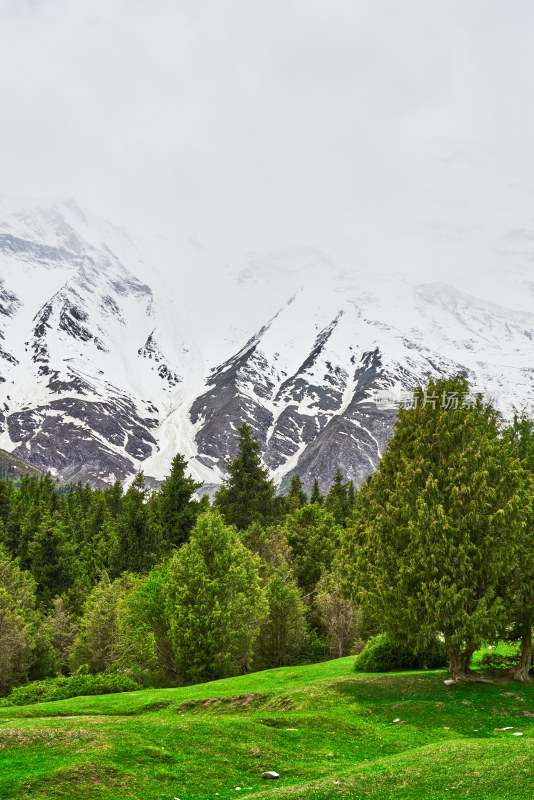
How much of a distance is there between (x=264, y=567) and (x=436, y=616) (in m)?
36.2

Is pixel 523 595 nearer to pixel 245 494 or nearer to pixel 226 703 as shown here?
pixel 226 703

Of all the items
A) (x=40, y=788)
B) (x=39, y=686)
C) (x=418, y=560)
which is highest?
(x=418, y=560)

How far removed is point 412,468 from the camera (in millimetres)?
33312

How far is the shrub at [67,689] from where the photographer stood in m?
37.2

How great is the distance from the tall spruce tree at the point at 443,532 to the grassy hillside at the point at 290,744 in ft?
11.9

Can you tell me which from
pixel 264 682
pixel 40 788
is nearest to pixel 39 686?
pixel 264 682

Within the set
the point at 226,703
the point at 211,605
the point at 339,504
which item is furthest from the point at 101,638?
the point at 339,504

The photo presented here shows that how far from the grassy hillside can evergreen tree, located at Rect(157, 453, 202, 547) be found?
3687 centimetres

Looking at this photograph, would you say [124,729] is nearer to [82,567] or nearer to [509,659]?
[509,659]

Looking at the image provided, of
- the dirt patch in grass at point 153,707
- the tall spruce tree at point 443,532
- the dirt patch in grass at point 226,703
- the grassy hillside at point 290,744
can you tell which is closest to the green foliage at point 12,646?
the grassy hillside at point 290,744

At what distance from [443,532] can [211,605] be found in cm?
2044

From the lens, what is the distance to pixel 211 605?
43.2 meters

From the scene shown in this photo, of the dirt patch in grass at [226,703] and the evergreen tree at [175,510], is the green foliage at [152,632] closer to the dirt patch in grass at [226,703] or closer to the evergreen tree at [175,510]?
the dirt patch in grass at [226,703]

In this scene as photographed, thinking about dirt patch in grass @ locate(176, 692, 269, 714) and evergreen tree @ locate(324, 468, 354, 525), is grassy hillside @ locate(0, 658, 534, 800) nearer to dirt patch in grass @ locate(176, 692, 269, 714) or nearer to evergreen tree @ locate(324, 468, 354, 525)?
dirt patch in grass @ locate(176, 692, 269, 714)
